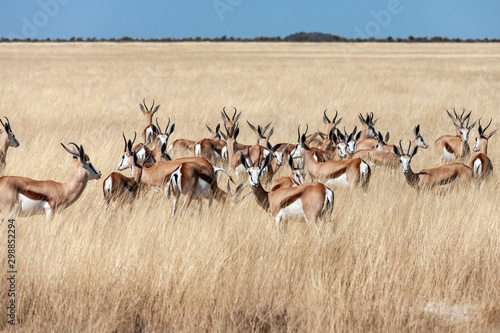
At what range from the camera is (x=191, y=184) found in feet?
19.7

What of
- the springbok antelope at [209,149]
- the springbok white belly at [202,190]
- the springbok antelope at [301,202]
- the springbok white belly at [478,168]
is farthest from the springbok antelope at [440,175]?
the springbok antelope at [209,149]

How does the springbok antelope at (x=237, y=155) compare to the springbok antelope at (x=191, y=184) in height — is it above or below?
above

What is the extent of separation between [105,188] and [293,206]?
2047mm

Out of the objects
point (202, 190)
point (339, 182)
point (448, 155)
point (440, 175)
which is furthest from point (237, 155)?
A: point (448, 155)

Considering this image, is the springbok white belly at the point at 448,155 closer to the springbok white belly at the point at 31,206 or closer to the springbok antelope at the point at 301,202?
the springbok antelope at the point at 301,202

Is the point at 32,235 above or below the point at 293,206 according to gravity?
below

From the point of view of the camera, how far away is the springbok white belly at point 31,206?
5051 mm

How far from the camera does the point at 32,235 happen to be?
15.6 ft

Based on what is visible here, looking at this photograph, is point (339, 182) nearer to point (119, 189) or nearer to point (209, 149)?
point (209, 149)

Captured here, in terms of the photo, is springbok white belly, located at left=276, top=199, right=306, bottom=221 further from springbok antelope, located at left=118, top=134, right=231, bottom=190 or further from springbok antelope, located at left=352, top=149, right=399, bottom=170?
springbok antelope, located at left=352, top=149, right=399, bottom=170

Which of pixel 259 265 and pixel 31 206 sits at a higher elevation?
pixel 31 206

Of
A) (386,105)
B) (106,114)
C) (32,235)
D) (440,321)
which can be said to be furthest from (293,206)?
(386,105)

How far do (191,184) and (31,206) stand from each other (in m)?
1.63

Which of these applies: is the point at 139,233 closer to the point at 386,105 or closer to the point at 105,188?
the point at 105,188
